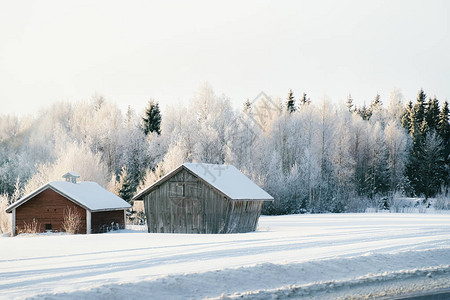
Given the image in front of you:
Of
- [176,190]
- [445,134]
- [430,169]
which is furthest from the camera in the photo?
[445,134]

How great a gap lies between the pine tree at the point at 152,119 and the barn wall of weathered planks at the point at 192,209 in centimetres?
4397

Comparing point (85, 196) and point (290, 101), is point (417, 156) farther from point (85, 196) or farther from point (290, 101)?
point (85, 196)

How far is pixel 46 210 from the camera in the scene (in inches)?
1478

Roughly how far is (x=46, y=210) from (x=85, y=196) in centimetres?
282

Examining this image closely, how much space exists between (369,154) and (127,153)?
1322 inches

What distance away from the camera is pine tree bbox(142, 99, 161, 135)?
78000 mm

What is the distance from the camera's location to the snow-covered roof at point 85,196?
3684cm

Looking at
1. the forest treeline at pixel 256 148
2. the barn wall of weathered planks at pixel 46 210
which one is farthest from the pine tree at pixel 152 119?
the barn wall of weathered planks at pixel 46 210

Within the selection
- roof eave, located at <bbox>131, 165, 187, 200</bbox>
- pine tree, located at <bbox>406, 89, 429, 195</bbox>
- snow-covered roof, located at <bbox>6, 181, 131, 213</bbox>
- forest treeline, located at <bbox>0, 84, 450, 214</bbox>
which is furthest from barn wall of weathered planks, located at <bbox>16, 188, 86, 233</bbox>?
pine tree, located at <bbox>406, 89, 429, 195</bbox>

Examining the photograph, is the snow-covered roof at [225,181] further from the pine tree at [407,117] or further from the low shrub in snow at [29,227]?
the pine tree at [407,117]

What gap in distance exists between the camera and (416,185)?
75.8 meters

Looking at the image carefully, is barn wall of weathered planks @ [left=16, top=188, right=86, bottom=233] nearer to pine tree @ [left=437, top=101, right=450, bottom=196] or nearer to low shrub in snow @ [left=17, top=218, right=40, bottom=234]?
low shrub in snow @ [left=17, top=218, right=40, bottom=234]

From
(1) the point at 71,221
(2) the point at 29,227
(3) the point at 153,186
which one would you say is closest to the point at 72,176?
(2) the point at 29,227

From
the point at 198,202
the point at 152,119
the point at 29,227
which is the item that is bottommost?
the point at 29,227
